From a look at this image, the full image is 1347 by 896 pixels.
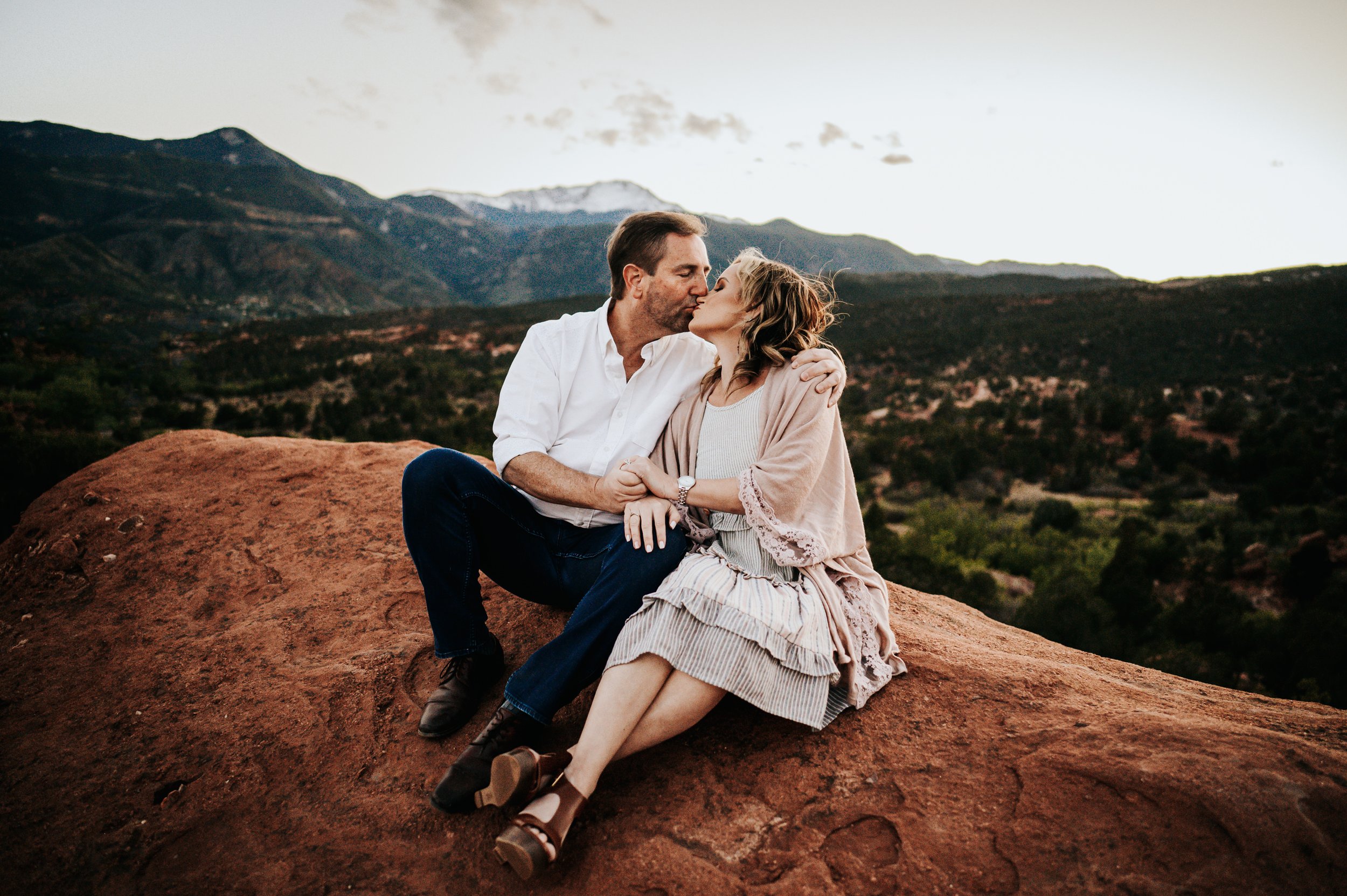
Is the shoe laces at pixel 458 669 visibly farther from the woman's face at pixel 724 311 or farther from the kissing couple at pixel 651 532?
the woman's face at pixel 724 311

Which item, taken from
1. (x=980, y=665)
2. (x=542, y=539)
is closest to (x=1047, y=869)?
(x=980, y=665)

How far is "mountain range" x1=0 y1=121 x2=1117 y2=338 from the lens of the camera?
6188cm

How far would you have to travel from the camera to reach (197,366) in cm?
3047

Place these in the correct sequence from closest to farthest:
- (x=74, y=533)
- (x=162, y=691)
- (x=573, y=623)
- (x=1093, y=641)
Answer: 1. (x=573, y=623)
2. (x=162, y=691)
3. (x=74, y=533)
4. (x=1093, y=641)

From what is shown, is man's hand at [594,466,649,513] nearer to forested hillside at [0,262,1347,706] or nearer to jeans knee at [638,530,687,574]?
jeans knee at [638,530,687,574]

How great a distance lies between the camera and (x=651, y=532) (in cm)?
231

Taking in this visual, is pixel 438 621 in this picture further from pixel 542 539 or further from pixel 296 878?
pixel 296 878

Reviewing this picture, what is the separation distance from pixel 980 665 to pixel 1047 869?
3.00 feet

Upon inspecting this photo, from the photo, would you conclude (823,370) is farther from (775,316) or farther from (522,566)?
(522,566)

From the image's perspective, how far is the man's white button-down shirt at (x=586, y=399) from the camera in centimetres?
281

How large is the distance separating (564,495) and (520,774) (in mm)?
1136

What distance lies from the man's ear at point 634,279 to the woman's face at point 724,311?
332 millimetres

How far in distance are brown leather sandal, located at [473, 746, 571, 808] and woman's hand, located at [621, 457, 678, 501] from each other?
1.01 meters

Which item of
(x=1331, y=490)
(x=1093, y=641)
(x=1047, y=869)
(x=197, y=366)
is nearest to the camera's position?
(x=1047, y=869)
